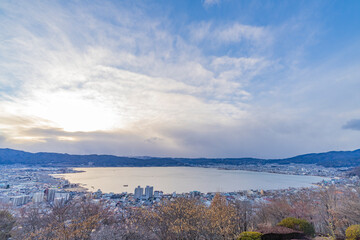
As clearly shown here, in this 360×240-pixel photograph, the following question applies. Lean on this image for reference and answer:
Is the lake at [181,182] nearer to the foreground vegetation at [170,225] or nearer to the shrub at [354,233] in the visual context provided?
the foreground vegetation at [170,225]

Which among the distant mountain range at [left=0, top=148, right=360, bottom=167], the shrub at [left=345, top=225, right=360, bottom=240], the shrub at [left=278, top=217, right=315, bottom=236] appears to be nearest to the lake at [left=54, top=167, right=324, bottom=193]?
the shrub at [left=278, top=217, right=315, bottom=236]

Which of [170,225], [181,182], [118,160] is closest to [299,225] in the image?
[170,225]

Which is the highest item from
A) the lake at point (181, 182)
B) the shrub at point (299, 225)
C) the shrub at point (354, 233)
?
the shrub at point (354, 233)

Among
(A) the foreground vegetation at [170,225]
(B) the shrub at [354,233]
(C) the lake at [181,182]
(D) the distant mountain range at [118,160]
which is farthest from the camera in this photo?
(D) the distant mountain range at [118,160]

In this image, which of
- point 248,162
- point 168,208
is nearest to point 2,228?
point 168,208

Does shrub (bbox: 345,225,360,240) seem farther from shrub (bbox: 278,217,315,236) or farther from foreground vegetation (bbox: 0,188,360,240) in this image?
shrub (bbox: 278,217,315,236)

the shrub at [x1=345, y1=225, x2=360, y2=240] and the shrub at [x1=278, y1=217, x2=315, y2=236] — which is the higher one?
the shrub at [x1=345, y1=225, x2=360, y2=240]

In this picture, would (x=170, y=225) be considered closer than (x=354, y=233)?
No

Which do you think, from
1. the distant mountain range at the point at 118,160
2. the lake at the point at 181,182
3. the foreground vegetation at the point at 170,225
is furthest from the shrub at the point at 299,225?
the distant mountain range at the point at 118,160

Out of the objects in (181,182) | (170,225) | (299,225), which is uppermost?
(170,225)

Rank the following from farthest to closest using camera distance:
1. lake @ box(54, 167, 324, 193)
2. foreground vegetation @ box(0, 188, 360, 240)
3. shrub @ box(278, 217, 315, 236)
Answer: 1. lake @ box(54, 167, 324, 193)
2. shrub @ box(278, 217, 315, 236)
3. foreground vegetation @ box(0, 188, 360, 240)

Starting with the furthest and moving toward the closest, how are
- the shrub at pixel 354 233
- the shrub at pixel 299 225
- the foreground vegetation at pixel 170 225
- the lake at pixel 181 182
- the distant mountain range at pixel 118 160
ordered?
the distant mountain range at pixel 118 160 < the lake at pixel 181 182 < the shrub at pixel 299 225 < the shrub at pixel 354 233 < the foreground vegetation at pixel 170 225

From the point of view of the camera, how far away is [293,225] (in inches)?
267

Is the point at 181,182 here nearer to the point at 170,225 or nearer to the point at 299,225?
the point at 299,225
